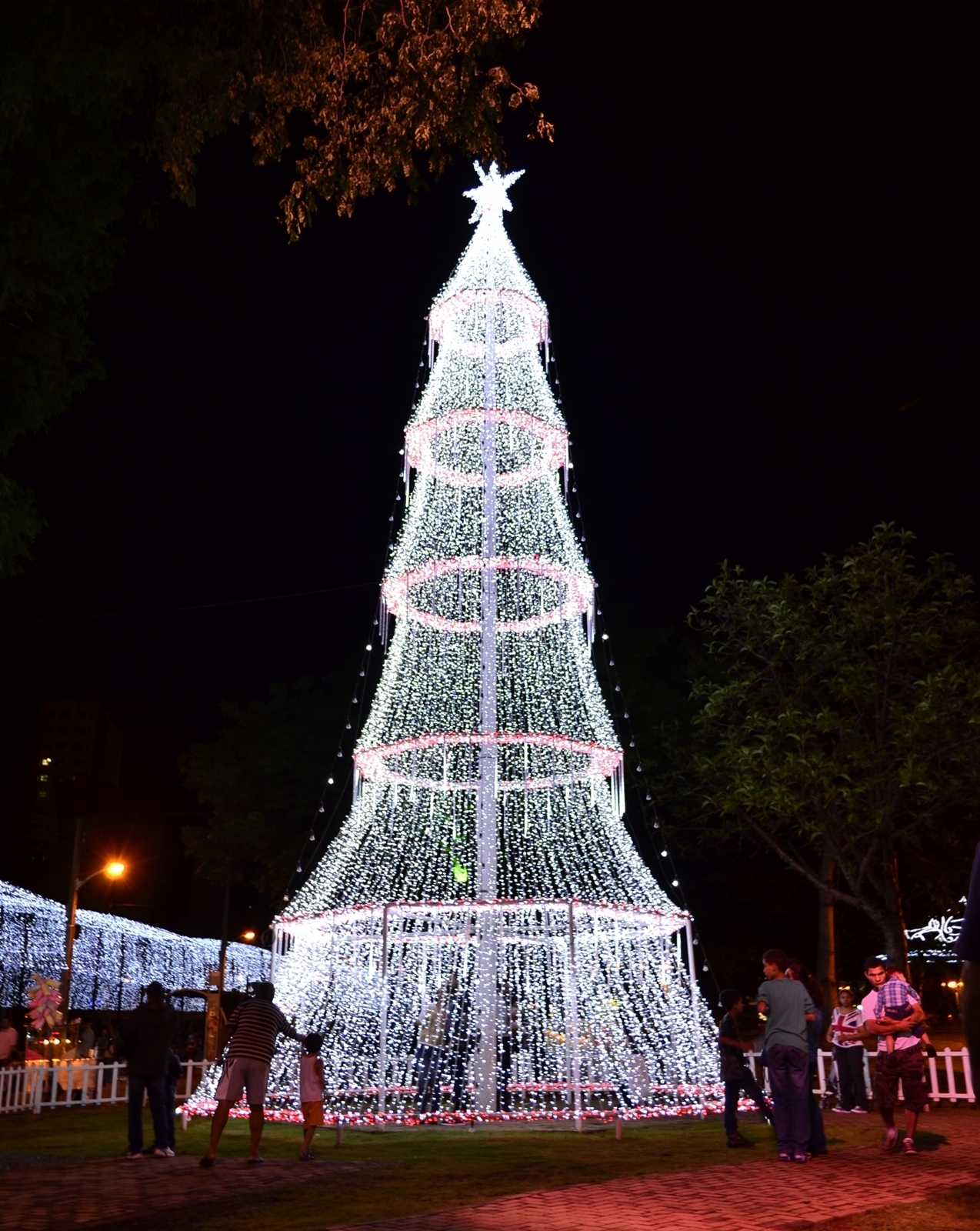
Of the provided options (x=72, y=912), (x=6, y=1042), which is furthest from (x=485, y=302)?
(x=72, y=912)

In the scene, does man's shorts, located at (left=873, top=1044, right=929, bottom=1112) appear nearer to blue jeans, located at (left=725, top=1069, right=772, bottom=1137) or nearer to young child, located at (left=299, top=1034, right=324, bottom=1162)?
blue jeans, located at (left=725, top=1069, right=772, bottom=1137)

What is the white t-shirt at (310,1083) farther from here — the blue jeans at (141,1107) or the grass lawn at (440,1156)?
the blue jeans at (141,1107)

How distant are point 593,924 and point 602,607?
1493cm

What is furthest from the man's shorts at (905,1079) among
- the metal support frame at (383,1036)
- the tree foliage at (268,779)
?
the tree foliage at (268,779)

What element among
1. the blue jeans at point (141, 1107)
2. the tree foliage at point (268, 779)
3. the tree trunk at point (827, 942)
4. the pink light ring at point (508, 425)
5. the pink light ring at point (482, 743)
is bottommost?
the blue jeans at point (141, 1107)

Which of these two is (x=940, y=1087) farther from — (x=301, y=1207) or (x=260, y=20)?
(x=260, y=20)

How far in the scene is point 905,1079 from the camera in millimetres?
9891

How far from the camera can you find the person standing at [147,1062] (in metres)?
10.2

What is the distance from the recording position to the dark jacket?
33.3 ft

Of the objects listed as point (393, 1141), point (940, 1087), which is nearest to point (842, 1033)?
point (393, 1141)

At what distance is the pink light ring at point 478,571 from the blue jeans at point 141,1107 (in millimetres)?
8041

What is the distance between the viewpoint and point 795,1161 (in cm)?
901

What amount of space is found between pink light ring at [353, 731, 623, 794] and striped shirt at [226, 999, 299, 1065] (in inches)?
237

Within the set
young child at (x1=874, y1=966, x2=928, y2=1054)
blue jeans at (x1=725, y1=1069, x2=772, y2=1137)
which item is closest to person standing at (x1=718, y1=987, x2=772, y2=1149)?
blue jeans at (x1=725, y1=1069, x2=772, y2=1137)
